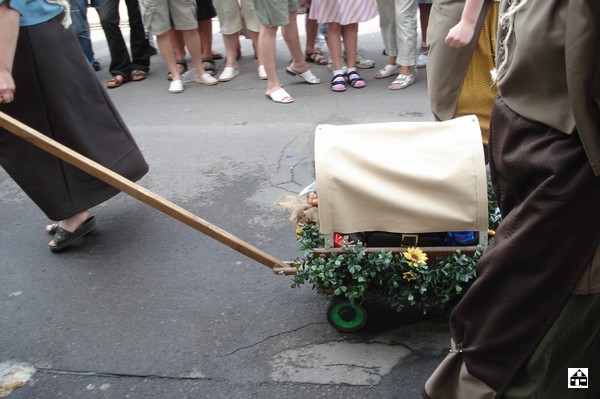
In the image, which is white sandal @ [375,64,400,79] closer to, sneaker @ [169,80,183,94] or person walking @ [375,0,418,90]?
person walking @ [375,0,418,90]

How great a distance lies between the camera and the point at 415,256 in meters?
2.44

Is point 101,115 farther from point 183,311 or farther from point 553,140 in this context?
Answer: point 553,140

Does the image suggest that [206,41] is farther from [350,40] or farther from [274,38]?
[350,40]

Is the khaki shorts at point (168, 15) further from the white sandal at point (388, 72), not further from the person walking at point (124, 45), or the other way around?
the white sandal at point (388, 72)

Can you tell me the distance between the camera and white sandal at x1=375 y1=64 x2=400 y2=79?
20.9 feet

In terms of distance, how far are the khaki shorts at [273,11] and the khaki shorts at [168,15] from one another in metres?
0.96

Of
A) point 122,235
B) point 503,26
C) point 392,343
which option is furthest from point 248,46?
point 503,26

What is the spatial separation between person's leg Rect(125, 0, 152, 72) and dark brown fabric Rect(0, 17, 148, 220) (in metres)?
3.82

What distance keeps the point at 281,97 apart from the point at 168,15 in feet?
4.41

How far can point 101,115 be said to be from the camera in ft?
11.3

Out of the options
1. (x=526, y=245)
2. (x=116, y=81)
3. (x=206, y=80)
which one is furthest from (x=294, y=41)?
(x=526, y=245)

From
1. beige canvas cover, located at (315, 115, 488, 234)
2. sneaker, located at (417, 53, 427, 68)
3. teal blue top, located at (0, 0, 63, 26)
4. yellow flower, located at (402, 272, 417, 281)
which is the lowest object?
sneaker, located at (417, 53, 427, 68)

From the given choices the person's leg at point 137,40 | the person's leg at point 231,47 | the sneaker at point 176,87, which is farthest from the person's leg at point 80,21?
the person's leg at point 231,47

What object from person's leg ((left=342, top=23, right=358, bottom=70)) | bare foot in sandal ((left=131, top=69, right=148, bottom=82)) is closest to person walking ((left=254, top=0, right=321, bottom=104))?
person's leg ((left=342, top=23, right=358, bottom=70))
